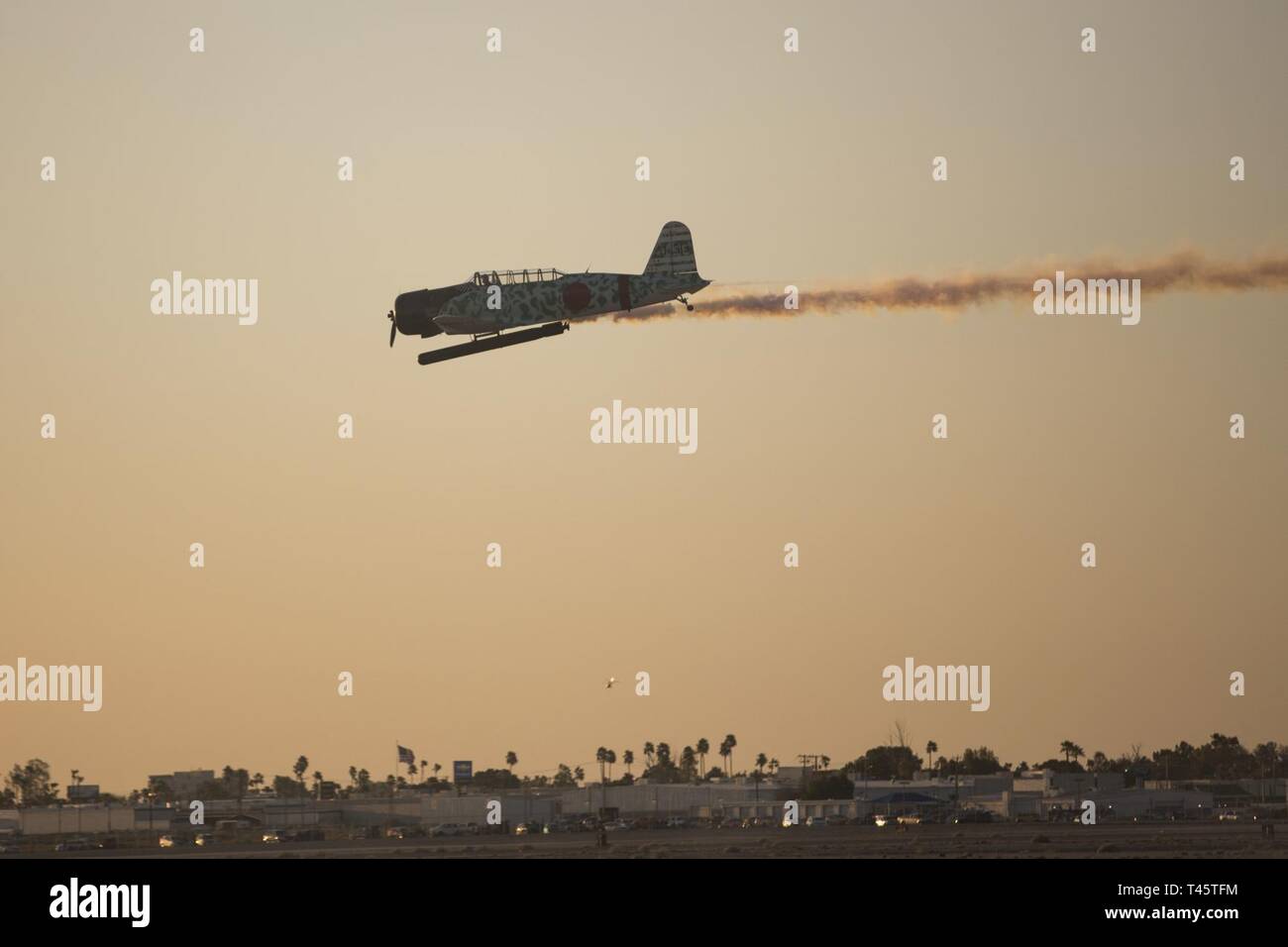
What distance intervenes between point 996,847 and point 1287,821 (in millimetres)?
53386

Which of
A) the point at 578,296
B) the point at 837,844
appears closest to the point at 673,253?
the point at 578,296

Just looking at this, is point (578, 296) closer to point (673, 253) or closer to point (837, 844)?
point (673, 253)

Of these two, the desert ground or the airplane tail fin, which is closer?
the airplane tail fin

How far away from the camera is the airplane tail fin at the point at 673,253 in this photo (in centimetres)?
9491

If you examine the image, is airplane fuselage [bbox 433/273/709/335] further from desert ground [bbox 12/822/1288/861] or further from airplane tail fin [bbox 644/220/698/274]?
desert ground [bbox 12/822/1288/861]

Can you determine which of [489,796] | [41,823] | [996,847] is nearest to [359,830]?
[489,796]

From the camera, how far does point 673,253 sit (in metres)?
95.6

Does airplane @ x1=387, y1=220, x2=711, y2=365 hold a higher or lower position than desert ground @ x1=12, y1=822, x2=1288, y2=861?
higher

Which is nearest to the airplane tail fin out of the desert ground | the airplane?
the airplane

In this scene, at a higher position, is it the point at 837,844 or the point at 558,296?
the point at 558,296

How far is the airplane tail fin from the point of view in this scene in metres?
94.9

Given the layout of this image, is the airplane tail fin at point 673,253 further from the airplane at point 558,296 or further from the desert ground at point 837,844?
the desert ground at point 837,844
